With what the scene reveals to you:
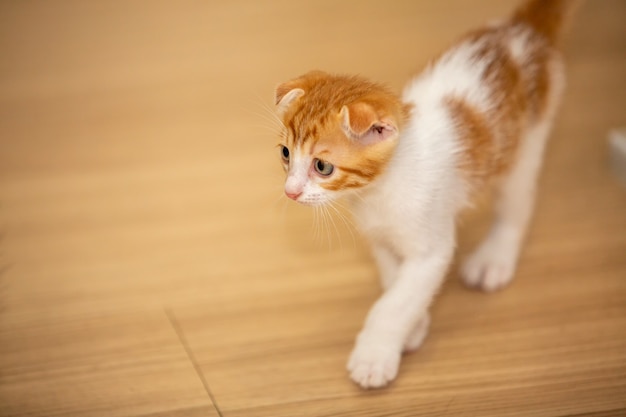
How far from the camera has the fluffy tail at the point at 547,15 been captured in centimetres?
149

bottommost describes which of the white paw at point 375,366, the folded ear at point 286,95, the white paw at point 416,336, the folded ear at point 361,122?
the white paw at point 375,366

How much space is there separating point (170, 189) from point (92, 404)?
0.74m

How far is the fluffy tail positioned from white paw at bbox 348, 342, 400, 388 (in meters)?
0.74

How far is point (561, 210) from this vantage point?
169 centimetres

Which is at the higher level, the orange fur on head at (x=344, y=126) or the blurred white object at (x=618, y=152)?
the blurred white object at (x=618, y=152)

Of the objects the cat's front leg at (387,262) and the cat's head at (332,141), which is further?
the cat's front leg at (387,262)

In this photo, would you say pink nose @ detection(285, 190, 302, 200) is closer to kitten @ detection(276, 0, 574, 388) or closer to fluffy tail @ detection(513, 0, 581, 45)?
kitten @ detection(276, 0, 574, 388)

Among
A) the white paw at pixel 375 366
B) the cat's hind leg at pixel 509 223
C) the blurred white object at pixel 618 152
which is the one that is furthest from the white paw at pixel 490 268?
the blurred white object at pixel 618 152

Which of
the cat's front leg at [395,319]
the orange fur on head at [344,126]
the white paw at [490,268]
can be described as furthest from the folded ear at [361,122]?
the white paw at [490,268]

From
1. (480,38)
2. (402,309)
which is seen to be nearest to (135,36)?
(480,38)

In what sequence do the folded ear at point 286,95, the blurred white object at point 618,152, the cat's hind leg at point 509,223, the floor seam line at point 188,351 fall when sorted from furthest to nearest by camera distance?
1. the blurred white object at point 618,152
2. the cat's hind leg at point 509,223
3. the floor seam line at point 188,351
4. the folded ear at point 286,95

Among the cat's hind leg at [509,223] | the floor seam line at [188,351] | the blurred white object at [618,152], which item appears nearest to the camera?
the floor seam line at [188,351]

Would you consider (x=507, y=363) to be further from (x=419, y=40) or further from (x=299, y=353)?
(x=419, y=40)

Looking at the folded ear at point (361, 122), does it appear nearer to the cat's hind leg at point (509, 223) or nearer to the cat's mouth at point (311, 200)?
the cat's mouth at point (311, 200)
